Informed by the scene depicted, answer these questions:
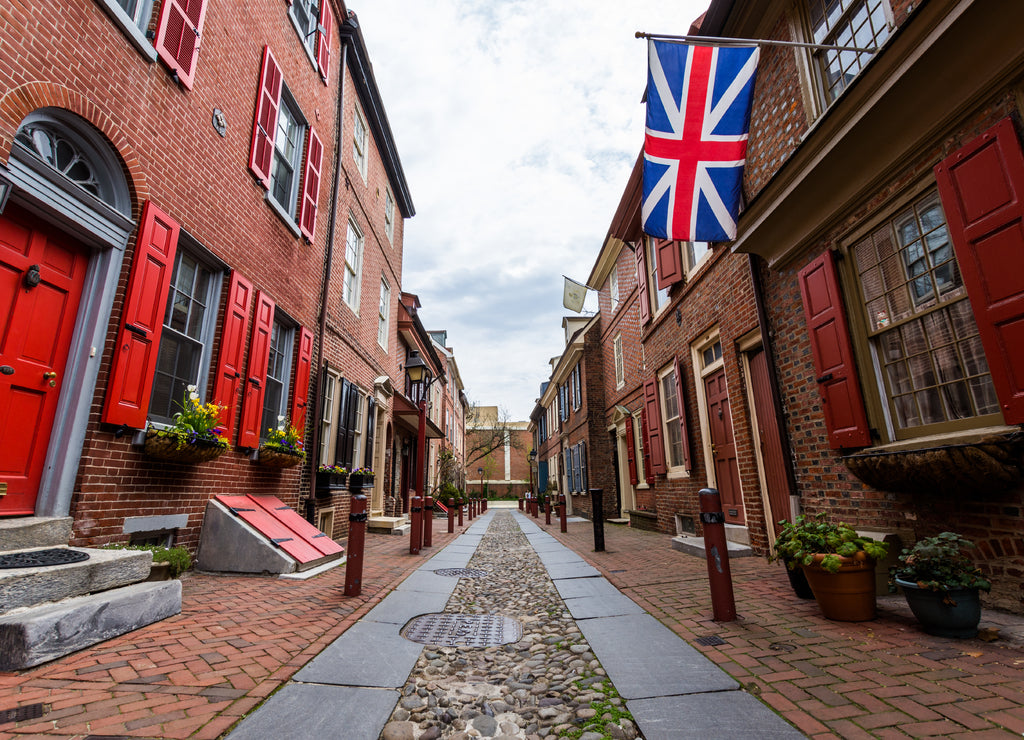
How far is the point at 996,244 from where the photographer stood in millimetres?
2975

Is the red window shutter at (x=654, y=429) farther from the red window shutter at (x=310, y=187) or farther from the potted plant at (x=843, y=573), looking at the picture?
the red window shutter at (x=310, y=187)

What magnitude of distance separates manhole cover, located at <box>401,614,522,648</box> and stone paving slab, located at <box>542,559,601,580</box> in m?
1.69

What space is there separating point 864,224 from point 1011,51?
1.40 meters

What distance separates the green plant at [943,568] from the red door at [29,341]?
223 inches

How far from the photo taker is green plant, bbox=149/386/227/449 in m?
4.34

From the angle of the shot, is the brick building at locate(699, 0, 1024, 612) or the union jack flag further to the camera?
the union jack flag

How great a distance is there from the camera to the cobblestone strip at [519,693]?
6.70 ft

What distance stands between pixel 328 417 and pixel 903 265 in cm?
801

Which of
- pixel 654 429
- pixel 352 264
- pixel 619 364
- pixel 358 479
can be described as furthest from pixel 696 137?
pixel 619 364

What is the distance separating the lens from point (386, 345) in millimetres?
12734

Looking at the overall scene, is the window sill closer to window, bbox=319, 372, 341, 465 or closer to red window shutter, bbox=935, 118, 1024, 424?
red window shutter, bbox=935, 118, 1024, 424

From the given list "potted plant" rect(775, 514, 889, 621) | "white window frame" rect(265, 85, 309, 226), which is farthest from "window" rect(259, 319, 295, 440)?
"potted plant" rect(775, 514, 889, 621)

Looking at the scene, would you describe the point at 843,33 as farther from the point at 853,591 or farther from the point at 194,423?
the point at 194,423

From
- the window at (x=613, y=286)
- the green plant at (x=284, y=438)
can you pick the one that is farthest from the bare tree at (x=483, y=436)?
the green plant at (x=284, y=438)
